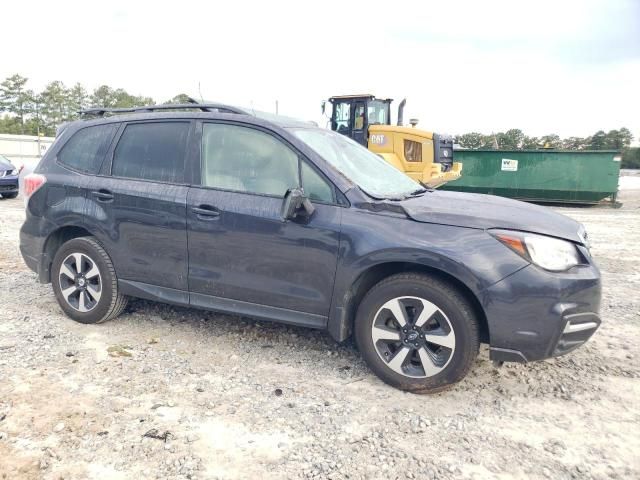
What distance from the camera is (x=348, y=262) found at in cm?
326

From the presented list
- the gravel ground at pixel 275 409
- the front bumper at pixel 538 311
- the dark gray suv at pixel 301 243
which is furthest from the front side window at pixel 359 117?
the front bumper at pixel 538 311

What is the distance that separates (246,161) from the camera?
12.2 feet

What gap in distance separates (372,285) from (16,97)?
72.3 meters

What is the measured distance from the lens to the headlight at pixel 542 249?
9.64 ft

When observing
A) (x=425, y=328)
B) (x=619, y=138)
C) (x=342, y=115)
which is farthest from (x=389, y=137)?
(x=619, y=138)

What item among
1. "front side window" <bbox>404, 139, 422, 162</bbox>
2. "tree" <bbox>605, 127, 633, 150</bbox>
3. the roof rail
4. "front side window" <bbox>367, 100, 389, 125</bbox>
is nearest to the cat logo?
"front side window" <bbox>367, 100, 389, 125</bbox>

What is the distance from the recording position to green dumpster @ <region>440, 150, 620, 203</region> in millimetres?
15750

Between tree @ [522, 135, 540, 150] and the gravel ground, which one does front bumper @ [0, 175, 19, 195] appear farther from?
tree @ [522, 135, 540, 150]

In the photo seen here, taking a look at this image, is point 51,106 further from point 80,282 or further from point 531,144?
point 80,282

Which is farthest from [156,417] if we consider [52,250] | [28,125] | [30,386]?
[28,125]

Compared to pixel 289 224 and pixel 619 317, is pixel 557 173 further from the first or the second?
pixel 289 224

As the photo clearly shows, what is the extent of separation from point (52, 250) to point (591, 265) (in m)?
4.37

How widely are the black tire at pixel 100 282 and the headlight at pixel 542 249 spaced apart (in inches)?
122

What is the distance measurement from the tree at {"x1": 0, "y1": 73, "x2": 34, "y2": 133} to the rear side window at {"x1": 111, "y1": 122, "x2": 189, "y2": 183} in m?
68.4
